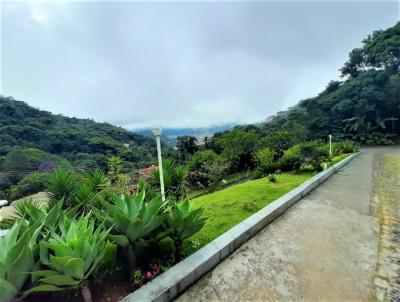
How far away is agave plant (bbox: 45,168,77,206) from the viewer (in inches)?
155

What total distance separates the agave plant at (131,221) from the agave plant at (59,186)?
221 cm

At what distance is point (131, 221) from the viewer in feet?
6.61

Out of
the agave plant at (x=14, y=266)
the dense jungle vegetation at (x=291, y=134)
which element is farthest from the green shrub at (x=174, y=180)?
the dense jungle vegetation at (x=291, y=134)

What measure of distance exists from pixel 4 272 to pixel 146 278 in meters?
1.10

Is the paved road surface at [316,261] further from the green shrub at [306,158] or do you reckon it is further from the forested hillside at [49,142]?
the forested hillside at [49,142]

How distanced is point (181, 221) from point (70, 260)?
106 centimetres

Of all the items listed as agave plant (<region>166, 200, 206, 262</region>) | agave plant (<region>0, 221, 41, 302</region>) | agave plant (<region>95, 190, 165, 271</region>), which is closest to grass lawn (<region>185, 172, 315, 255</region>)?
agave plant (<region>166, 200, 206, 262</region>)

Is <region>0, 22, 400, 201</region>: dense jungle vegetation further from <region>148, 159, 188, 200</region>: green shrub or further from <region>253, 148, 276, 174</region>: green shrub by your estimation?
<region>148, 159, 188, 200</region>: green shrub

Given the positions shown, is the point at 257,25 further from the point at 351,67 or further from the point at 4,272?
the point at 351,67

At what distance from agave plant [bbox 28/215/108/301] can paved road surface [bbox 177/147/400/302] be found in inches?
35.4

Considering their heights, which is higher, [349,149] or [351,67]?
[351,67]

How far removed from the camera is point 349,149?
1383 cm

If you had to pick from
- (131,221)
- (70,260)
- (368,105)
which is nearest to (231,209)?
(131,221)

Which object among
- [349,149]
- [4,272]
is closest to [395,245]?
[4,272]
